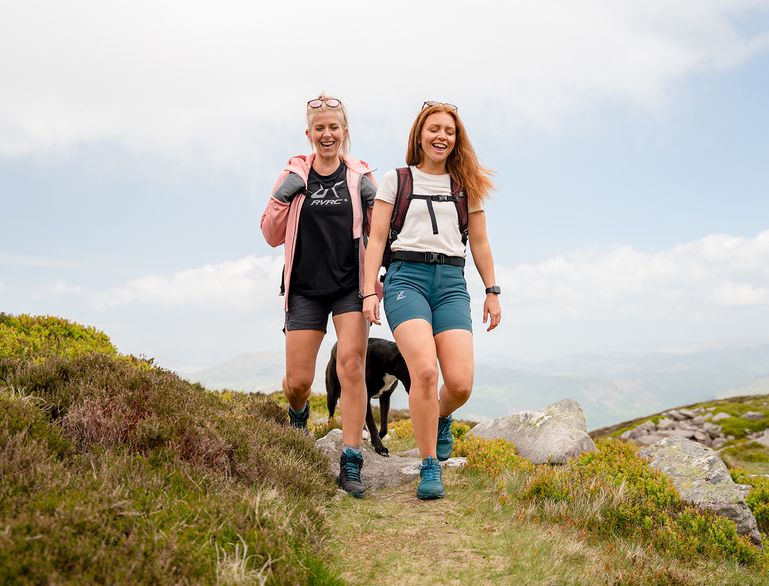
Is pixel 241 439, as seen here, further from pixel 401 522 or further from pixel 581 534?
pixel 581 534

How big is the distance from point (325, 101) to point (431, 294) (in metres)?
2.11

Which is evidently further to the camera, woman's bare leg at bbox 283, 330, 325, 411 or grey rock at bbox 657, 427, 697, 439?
grey rock at bbox 657, 427, 697, 439

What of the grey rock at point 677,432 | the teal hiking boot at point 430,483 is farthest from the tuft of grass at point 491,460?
the grey rock at point 677,432

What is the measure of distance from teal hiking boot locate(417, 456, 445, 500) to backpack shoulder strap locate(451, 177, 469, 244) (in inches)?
82.0

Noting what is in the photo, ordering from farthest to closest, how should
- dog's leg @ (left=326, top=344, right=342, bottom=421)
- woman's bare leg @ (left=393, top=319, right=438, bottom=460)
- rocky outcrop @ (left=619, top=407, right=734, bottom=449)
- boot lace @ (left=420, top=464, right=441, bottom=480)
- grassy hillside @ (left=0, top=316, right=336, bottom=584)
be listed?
rocky outcrop @ (left=619, top=407, right=734, bottom=449)
dog's leg @ (left=326, top=344, right=342, bottom=421)
boot lace @ (left=420, top=464, right=441, bottom=480)
woman's bare leg @ (left=393, top=319, right=438, bottom=460)
grassy hillside @ (left=0, top=316, right=336, bottom=584)

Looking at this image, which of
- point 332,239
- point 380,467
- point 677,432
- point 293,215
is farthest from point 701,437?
point 293,215

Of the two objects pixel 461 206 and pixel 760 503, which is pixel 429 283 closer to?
pixel 461 206

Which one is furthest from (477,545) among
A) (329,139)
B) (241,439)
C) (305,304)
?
(329,139)

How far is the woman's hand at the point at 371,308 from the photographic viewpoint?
17.3 feet

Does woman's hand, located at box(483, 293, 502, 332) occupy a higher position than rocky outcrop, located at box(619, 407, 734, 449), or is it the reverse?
woman's hand, located at box(483, 293, 502, 332)

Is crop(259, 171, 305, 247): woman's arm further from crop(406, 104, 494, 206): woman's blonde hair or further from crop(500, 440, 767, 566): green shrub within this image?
crop(500, 440, 767, 566): green shrub

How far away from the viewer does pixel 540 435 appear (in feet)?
31.8

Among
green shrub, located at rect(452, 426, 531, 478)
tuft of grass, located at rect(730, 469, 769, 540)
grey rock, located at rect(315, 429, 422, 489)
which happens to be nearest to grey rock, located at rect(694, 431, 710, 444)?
tuft of grass, located at rect(730, 469, 769, 540)

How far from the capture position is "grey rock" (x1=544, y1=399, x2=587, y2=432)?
11625mm
